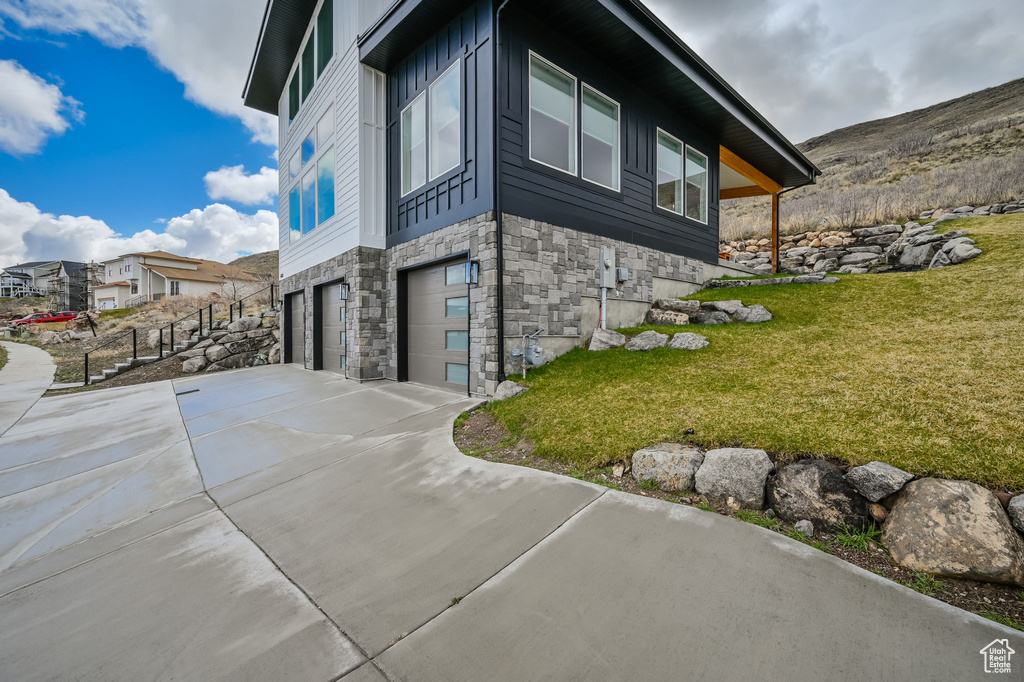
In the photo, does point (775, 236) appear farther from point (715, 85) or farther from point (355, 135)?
point (355, 135)

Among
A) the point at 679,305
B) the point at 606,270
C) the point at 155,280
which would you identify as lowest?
the point at 679,305

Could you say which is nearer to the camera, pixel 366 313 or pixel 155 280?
pixel 366 313

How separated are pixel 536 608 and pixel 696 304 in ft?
25.2

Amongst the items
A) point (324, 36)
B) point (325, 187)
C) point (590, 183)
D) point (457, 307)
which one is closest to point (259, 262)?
point (324, 36)

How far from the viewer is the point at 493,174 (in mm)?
5805

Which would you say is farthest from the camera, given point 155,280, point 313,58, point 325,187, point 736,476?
point 155,280

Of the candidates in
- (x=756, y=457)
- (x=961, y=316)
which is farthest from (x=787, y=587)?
(x=961, y=316)

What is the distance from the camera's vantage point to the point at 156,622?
1.90m

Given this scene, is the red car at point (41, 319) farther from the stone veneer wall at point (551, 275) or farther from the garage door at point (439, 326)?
the stone veneer wall at point (551, 275)

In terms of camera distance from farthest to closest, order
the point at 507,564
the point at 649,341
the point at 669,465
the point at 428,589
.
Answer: the point at 649,341
the point at 669,465
the point at 507,564
the point at 428,589

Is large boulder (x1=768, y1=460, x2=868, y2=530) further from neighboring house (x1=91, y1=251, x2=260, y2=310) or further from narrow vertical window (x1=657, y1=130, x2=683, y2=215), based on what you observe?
neighboring house (x1=91, y1=251, x2=260, y2=310)

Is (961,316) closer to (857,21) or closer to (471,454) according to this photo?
(471,454)

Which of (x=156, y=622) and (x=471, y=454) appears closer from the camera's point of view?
(x=156, y=622)

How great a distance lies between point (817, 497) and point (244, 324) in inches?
599
